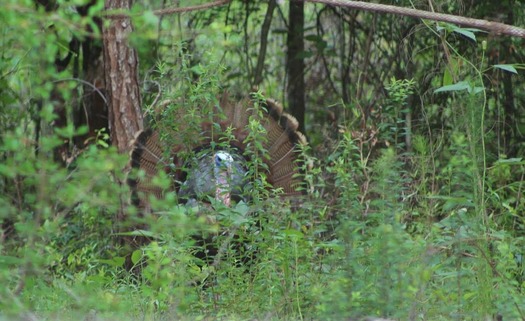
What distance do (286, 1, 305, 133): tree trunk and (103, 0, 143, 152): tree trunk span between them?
2.88 metres

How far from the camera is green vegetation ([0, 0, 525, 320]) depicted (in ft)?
12.8

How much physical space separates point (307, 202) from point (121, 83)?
1.80m

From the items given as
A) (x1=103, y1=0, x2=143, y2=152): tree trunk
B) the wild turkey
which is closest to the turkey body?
the wild turkey

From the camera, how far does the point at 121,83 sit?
677 centimetres

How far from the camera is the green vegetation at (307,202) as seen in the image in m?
3.90

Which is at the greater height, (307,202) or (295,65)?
(295,65)

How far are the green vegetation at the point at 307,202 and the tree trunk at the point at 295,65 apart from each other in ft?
0.53

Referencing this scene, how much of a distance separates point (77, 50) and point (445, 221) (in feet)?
15.7

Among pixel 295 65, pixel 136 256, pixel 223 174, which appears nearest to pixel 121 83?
pixel 223 174

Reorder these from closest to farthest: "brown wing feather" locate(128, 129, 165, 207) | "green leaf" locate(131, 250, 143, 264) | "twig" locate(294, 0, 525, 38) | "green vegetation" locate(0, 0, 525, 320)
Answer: "green vegetation" locate(0, 0, 525, 320), "twig" locate(294, 0, 525, 38), "green leaf" locate(131, 250, 143, 264), "brown wing feather" locate(128, 129, 165, 207)

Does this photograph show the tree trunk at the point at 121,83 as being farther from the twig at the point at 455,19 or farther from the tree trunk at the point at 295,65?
the tree trunk at the point at 295,65

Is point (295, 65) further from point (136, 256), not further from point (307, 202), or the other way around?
point (136, 256)

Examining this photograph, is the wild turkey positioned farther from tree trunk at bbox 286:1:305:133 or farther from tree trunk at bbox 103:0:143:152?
tree trunk at bbox 286:1:305:133

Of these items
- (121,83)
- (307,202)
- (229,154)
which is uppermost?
(121,83)
